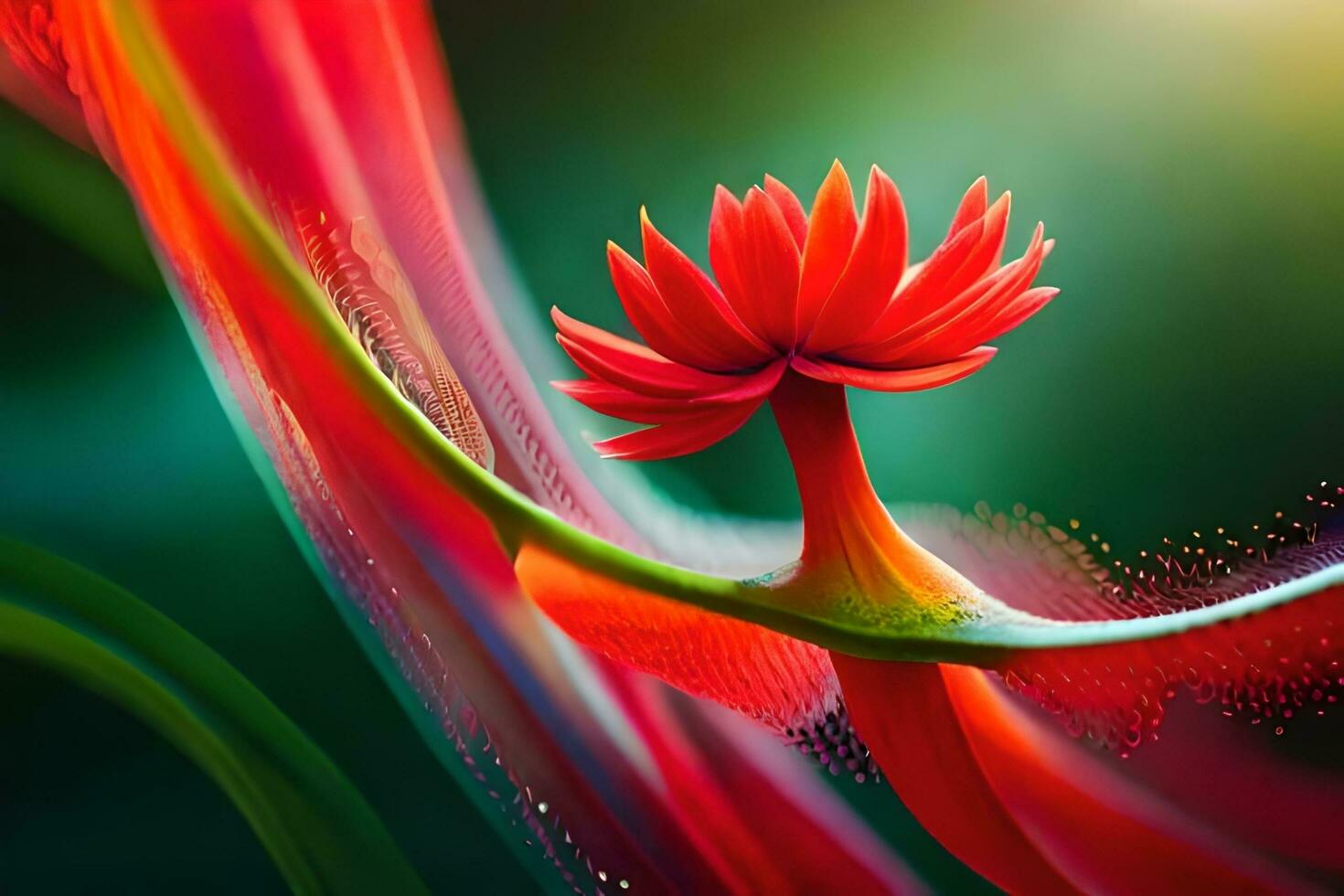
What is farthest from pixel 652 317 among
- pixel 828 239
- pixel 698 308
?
pixel 828 239

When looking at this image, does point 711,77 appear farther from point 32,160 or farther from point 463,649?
point 32,160

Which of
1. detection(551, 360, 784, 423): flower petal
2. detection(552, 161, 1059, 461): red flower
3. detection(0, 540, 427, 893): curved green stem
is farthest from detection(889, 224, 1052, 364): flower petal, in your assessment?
detection(0, 540, 427, 893): curved green stem

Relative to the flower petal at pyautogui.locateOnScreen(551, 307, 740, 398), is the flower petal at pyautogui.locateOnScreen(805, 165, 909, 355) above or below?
below

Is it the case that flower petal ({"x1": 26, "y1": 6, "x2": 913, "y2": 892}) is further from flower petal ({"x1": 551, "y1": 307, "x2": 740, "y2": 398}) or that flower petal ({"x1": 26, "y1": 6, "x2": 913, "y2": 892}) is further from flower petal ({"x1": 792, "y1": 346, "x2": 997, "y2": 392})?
flower petal ({"x1": 792, "y1": 346, "x2": 997, "y2": 392})

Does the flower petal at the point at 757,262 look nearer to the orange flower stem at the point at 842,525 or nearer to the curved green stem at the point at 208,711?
the orange flower stem at the point at 842,525

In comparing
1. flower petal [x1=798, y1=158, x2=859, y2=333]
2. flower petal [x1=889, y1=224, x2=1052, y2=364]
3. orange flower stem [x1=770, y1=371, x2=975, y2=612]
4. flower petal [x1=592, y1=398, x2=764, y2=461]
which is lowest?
orange flower stem [x1=770, y1=371, x2=975, y2=612]

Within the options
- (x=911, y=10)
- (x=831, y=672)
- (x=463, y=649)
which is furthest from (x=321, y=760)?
(x=911, y=10)
